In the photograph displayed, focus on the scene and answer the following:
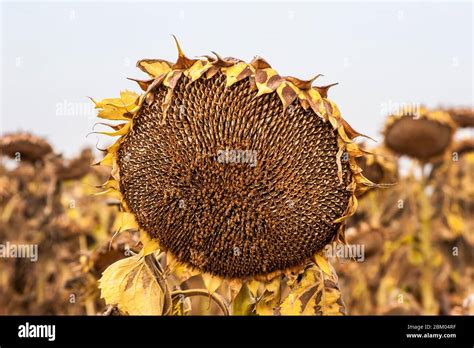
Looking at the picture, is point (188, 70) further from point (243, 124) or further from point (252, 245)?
point (252, 245)

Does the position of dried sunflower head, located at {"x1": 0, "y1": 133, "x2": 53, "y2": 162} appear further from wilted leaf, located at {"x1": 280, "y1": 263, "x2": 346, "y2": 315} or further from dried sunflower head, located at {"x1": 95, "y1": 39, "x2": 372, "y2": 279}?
wilted leaf, located at {"x1": 280, "y1": 263, "x2": 346, "y2": 315}

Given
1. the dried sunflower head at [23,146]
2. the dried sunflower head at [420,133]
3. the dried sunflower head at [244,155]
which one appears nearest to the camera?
the dried sunflower head at [244,155]

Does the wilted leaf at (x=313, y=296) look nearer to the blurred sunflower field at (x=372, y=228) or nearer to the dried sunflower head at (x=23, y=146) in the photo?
the blurred sunflower field at (x=372, y=228)

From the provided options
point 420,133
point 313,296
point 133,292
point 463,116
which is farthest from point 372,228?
point 133,292

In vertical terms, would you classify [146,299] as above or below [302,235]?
below

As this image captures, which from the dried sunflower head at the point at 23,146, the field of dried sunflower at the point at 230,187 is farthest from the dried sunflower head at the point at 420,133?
the field of dried sunflower at the point at 230,187

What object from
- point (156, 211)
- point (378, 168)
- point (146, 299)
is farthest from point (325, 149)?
point (378, 168)
